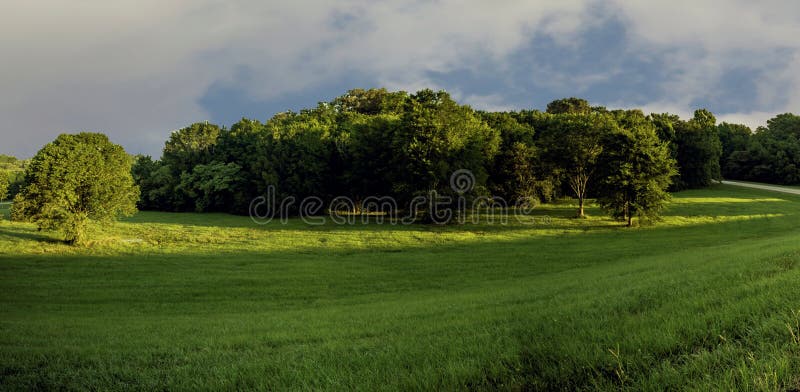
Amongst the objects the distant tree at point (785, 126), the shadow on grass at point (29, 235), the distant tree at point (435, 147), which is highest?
the distant tree at point (785, 126)

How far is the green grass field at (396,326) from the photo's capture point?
4367 mm

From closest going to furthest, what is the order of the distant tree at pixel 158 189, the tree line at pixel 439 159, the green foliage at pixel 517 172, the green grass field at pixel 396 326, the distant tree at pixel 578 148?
1. the green grass field at pixel 396 326
2. the tree line at pixel 439 159
3. the distant tree at pixel 578 148
4. the green foliage at pixel 517 172
5. the distant tree at pixel 158 189

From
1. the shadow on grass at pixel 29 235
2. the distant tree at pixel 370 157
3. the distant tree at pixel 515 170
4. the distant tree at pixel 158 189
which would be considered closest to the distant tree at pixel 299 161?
the distant tree at pixel 370 157

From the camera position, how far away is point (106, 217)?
36.7m

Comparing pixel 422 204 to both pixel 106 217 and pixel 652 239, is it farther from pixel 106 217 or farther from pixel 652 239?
pixel 106 217

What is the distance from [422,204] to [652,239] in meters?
24.5

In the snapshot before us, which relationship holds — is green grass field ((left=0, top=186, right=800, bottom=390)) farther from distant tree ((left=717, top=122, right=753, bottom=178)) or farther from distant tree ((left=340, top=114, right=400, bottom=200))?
distant tree ((left=717, top=122, right=753, bottom=178))

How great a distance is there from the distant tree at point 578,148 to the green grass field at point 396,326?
24.0 metres

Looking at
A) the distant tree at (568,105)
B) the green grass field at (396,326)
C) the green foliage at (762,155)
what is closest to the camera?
the green grass field at (396,326)

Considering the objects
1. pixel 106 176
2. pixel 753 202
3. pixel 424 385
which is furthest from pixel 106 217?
pixel 753 202

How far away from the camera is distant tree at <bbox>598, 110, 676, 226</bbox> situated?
42.6 meters

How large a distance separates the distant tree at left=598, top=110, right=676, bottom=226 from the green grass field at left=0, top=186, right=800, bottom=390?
53.2 feet

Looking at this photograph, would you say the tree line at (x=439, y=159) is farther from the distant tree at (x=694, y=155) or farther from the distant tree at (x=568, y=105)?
the distant tree at (x=568, y=105)

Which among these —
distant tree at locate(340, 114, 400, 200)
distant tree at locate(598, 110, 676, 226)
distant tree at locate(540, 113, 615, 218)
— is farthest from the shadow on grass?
distant tree at locate(540, 113, 615, 218)
